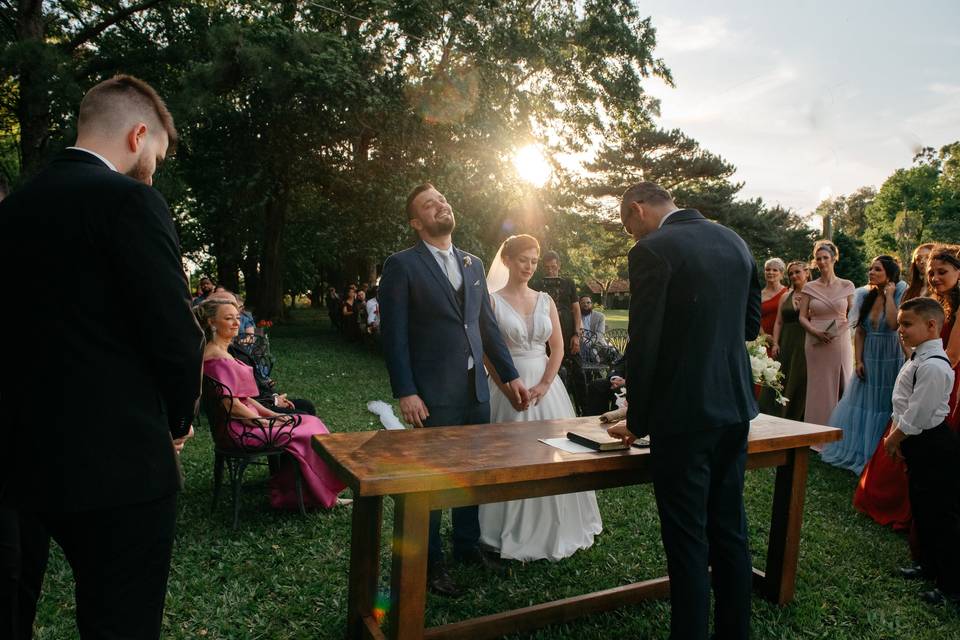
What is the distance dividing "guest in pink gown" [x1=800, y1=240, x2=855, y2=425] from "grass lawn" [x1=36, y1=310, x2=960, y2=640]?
5.70 ft

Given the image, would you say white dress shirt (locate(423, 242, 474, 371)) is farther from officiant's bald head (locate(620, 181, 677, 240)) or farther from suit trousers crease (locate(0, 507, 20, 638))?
suit trousers crease (locate(0, 507, 20, 638))

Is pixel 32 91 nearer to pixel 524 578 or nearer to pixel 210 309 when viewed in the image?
pixel 210 309

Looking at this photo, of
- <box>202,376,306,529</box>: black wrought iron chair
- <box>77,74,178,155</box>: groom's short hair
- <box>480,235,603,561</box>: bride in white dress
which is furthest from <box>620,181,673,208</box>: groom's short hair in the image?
<box>202,376,306,529</box>: black wrought iron chair

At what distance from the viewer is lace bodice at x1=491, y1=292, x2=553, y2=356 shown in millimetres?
4684

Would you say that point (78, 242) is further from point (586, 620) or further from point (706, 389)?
point (586, 620)

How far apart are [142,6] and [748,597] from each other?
20.2 meters

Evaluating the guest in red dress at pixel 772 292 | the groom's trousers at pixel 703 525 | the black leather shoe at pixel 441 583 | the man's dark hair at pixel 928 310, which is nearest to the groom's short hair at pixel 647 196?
the groom's trousers at pixel 703 525

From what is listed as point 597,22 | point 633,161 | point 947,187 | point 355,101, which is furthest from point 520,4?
point 947,187

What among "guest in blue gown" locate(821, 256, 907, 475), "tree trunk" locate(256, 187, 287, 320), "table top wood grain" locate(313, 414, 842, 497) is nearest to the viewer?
"table top wood grain" locate(313, 414, 842, 497)

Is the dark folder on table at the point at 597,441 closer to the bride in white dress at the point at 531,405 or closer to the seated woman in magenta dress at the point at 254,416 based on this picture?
the bride in white dress at the point at 531,405

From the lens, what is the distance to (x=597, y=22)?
62.0ft

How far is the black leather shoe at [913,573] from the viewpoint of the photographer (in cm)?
414

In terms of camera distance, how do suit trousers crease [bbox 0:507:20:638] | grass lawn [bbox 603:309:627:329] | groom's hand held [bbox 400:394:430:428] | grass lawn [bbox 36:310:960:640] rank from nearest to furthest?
1. suit trousers crease [bbox 0:507:20:638]
2. grass lawn [bbox 36:310:960:640]
3. groom's hand held [bbox 400:394:430:428]
4. grass lawn [bbox 603:309:627:329]

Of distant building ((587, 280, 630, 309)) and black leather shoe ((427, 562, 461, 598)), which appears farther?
distant building ((587, 280, 630, 309))
